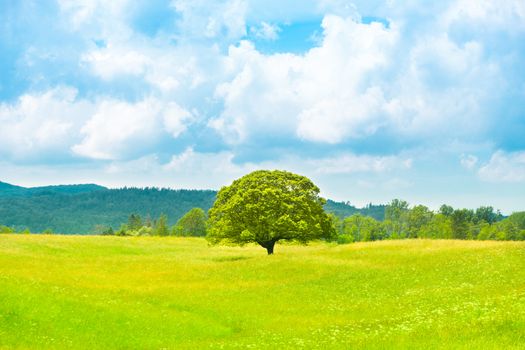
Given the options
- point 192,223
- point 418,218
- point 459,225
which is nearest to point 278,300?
point 459,225

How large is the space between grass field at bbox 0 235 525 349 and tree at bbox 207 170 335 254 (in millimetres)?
4541

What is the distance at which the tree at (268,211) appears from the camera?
210ft

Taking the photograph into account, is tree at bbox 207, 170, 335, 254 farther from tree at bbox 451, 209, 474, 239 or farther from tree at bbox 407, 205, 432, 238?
tree at bbox 407, 205, 432, 238

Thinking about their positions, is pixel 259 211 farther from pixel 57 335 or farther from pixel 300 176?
pixel 57 335

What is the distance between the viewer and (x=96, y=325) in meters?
29.5

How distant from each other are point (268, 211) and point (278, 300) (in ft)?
82.1

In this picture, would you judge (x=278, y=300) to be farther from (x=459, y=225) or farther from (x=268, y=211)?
(x=459, y=225)

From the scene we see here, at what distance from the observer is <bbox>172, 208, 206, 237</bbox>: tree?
188000mm

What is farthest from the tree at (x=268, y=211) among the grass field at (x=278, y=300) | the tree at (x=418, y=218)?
the tree at (x=418, y=218)

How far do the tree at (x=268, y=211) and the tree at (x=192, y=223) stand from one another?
396ft

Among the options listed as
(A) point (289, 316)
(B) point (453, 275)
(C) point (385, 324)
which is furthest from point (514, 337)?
(B) point (453, 275)

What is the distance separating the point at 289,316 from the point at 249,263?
917 inches

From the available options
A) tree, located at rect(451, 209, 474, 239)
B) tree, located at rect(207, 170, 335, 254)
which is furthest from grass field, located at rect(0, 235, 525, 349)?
tree, located at rect(451, 209, 474, 239)

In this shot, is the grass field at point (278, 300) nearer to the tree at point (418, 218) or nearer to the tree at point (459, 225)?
the tree at point (459, 225)
